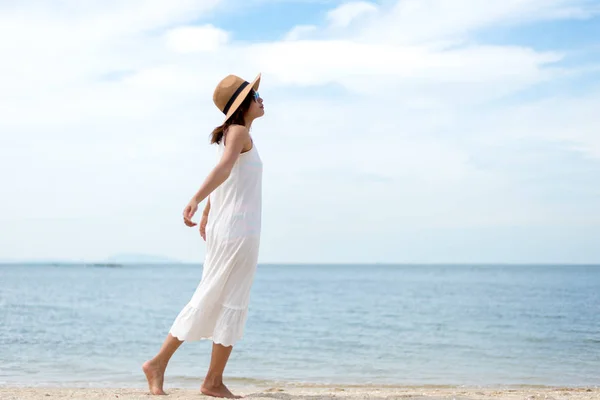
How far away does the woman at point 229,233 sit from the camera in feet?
14.8

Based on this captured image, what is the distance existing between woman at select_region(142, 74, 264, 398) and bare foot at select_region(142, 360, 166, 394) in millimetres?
156

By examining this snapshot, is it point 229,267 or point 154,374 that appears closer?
point 229,267

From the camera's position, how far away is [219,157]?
468 cm

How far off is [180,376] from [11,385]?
196 centimetres

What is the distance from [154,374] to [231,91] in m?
2.01

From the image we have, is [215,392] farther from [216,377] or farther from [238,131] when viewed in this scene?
[238,131]

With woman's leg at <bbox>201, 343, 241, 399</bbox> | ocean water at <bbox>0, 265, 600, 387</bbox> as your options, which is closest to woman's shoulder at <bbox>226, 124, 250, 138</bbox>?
woman's leg at <bbox>201, 343, 241, 399</bbox>

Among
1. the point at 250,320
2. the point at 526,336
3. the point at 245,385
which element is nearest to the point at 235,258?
the point at 245,385

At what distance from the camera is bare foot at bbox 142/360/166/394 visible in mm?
4715

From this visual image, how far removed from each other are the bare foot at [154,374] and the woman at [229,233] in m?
0.16

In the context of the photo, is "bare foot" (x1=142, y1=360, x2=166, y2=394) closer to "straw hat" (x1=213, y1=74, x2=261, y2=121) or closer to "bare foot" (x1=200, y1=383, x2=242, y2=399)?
"bare foot" (x1=200, y1=383, x2=242, y2=399)

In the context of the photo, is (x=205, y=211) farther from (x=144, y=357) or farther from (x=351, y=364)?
(x=144, y=357)

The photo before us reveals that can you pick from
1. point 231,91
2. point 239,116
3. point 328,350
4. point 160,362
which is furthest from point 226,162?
point 328,350

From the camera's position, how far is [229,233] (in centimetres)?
→ 452
